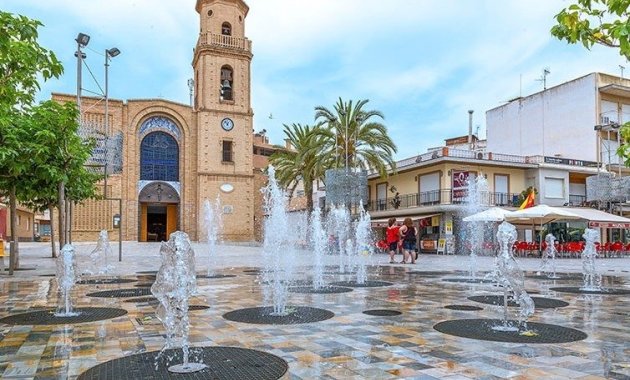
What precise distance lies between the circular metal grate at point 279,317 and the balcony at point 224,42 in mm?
33091

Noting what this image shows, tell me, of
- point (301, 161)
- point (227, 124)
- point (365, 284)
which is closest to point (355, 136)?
point (301, 161)

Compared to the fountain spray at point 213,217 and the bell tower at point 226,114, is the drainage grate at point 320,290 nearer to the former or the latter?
the fountain spray at point 213,217

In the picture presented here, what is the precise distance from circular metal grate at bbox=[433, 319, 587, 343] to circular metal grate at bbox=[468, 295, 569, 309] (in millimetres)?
1707

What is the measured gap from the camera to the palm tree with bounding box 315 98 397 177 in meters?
29.8

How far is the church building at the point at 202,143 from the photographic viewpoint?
124ft

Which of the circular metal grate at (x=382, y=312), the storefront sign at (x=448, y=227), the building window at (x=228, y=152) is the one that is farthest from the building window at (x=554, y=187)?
the circular metal grate at (x=382, y=312)

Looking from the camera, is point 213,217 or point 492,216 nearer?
point 492,216

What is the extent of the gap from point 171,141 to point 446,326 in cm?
3543

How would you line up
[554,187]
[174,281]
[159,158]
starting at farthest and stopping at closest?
1. [159,158]
2. [554,187]
3. [174,281]

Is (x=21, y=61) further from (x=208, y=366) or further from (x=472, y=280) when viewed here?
(x=472, y=280)

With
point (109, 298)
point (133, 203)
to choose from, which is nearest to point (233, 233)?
point (133, 203)

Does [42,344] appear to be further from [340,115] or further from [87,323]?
[340,115]

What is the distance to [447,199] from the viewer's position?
3005cm

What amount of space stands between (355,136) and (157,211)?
17839mm
